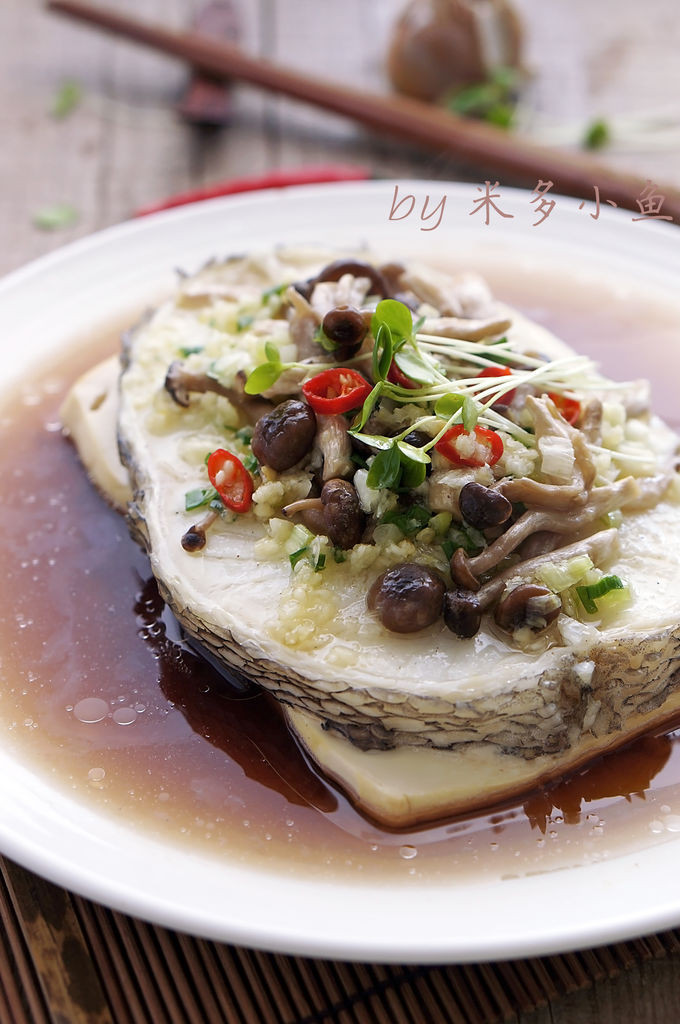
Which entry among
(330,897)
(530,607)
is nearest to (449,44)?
(530,607)

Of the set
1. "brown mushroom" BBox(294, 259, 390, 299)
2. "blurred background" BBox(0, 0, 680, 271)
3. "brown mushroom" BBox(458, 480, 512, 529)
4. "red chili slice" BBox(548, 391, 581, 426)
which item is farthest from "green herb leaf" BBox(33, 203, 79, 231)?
"brown mushroom" BBox(458, 480, 512, 529)

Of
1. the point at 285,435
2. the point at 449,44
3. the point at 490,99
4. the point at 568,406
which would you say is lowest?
the point at 285,435

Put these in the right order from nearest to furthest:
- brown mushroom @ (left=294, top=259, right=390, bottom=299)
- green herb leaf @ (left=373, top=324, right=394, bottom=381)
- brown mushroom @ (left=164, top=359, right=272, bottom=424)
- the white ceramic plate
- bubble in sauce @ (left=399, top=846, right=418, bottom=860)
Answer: the white ceramic plate → bubble in sauce @ (left=399, top=846, right=418, bottom=860) → green herb leaf @ (left=373, top=324, right=394, bottom=381) → brown mushroom @ (left=164, top=359, right=272, bottom=424) → brown mushroom @ (left=294, top=259, right=390, bottom=299)

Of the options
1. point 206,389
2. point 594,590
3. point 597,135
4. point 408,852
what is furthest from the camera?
point 597,135

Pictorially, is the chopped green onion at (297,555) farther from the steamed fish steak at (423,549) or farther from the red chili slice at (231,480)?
the red chili slice at (231,480)

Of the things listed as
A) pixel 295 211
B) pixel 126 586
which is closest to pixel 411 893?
pixel 126 586

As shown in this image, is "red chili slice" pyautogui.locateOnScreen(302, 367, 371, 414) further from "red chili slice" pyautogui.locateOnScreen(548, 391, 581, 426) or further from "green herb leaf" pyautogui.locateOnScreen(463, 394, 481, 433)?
"red chili slice" pyautogui.locateOnScreen(548, 391, 581, 426)

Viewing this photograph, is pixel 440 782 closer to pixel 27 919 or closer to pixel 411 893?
pixel 411 893

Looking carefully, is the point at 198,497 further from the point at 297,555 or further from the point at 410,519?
the point at 410,519
